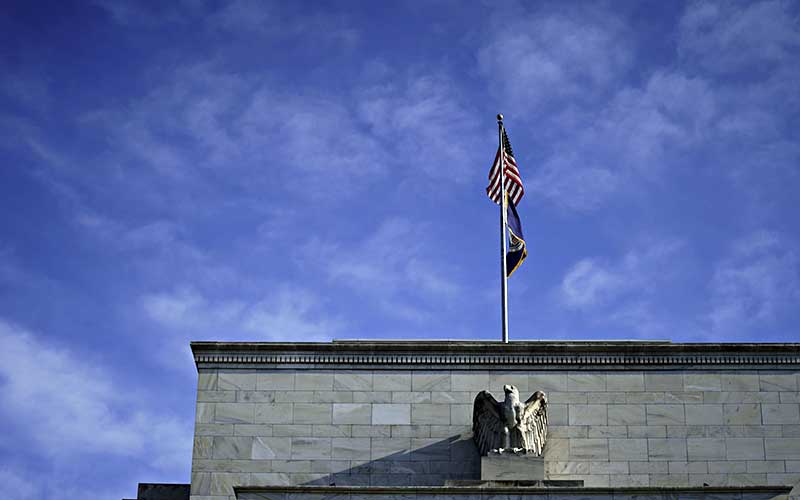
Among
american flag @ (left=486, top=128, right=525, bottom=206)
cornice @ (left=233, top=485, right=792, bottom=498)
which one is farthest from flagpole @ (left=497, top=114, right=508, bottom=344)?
cornice @ (left=233, top=485, right=792, bottom=498)

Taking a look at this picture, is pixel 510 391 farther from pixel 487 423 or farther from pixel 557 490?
pixel 557 490

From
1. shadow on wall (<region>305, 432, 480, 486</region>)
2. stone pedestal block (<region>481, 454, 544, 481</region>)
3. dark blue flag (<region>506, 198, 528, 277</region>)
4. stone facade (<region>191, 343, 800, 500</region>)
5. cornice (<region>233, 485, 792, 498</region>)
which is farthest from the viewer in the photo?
dark blue flag (<region>506, 198, 528, 277</region>)

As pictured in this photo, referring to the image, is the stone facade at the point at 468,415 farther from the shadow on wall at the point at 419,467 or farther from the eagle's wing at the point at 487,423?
the eagle's wing at the point at 487,423

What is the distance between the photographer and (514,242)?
48625 millimetres

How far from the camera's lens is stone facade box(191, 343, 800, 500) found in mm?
42719

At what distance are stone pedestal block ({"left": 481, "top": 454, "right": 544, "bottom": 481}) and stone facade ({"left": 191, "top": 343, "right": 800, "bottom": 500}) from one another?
1.37 m

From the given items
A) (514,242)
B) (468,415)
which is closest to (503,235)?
(514,242)

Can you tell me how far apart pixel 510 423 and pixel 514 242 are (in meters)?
8.37

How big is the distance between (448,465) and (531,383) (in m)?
3.12

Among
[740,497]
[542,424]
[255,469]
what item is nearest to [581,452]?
[542,424]

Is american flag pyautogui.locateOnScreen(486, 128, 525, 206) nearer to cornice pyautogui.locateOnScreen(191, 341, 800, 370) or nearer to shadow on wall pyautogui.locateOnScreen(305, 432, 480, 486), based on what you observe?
cornice pyautogui.locateOnScreen(191, 341, 800, 370)

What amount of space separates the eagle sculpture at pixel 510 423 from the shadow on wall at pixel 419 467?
576 mm

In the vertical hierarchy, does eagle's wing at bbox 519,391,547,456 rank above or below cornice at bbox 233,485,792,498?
above

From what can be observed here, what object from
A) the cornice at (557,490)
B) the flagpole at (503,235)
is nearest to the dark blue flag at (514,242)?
the flagpole at (503,235)
